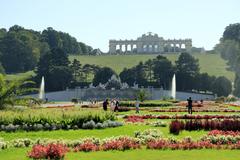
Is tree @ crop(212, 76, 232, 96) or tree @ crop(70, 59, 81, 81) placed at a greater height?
tree @ crop(70, 59, 81, 81)

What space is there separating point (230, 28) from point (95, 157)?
120521mm

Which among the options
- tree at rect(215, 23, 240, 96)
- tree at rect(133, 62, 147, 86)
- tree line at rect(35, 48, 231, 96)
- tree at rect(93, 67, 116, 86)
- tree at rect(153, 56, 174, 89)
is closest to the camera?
tree line at rect(35, 48, 231, 96)

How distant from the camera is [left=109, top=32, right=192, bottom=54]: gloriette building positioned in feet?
470

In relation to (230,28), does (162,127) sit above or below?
below

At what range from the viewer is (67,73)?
88.2 meters

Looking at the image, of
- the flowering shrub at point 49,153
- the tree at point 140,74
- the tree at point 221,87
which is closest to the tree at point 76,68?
the tree at point 140,74

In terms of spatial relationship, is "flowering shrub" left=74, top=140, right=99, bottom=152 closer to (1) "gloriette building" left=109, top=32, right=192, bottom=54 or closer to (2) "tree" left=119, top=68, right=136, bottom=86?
(2) "tree" left=119, top=68, right=136, bottom=86

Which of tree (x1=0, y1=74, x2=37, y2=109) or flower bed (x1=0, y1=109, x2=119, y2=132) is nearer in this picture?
flower bed (x1=0, y1=109, x2=119, y2=132)

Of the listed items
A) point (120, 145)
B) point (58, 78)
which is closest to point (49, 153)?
point (120, 145)

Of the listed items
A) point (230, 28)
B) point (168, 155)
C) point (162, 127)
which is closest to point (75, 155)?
point (168, 155)

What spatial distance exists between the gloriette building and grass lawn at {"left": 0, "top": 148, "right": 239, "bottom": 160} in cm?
12693

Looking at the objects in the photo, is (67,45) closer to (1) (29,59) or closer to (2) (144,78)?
(1) (29,59)

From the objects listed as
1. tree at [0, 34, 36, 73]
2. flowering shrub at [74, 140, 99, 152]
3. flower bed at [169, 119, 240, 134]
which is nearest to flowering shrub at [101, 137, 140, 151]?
flowering shrub at [74, 140, 99, 152]

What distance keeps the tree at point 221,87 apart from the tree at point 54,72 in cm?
2383
